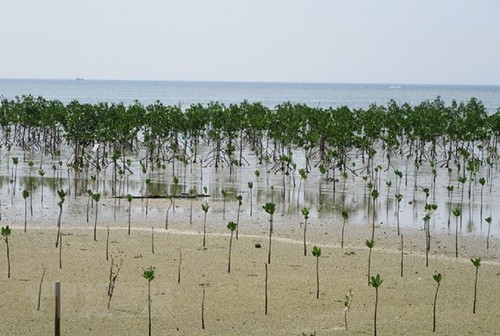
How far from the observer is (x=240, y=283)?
10.1 m

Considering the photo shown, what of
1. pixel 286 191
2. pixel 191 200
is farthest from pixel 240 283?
pixel 286 191

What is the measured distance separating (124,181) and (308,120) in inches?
481

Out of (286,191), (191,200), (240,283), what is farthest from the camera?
(286,191)

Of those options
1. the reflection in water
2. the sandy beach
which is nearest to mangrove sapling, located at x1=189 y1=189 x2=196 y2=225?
the reflection in water

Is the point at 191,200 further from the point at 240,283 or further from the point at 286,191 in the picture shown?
the point at 240,283

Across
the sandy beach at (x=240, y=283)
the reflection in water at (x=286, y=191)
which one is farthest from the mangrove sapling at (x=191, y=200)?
the sandy beach at (x=240, y=283)

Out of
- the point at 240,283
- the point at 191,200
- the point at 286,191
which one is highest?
the point at 286,191

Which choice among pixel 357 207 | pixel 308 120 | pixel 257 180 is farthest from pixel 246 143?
pixel 357 207

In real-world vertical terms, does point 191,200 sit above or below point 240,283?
above

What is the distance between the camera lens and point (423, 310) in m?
9.15

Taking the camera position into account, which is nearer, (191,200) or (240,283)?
(240,283)

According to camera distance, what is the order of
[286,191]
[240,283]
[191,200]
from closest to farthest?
[240,283] → [191,200] → [286,191]

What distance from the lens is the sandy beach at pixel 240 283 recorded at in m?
8.47

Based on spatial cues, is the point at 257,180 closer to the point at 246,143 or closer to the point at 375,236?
the point at 375,236
